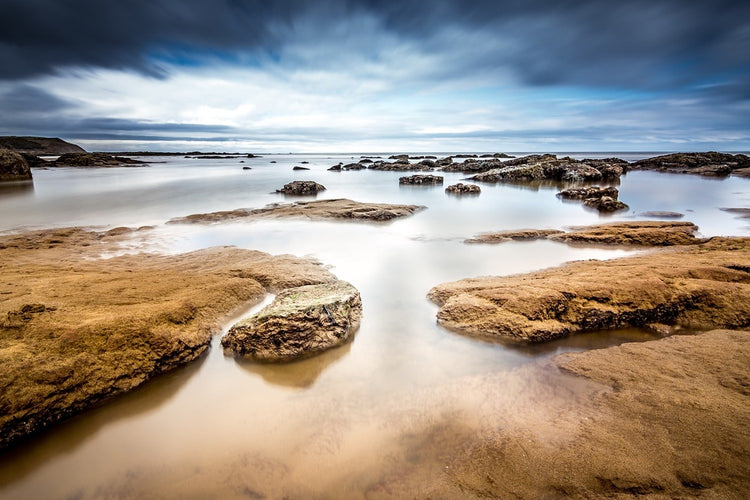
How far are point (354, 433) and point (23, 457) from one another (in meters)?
2.69

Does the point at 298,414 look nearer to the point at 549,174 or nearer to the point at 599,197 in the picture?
the point at 599,197

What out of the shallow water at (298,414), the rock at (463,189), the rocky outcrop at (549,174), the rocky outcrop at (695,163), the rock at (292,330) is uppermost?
the rocky outcrop at (695,163)

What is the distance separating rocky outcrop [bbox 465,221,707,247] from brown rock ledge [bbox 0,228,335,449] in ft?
19.5

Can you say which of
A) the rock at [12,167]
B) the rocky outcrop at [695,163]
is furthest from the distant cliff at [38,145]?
the rocky outcrop at [695,163]

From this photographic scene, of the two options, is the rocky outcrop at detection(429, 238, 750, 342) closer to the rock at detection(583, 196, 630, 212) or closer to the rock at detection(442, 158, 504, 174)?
the rock at detection(583, 196, 630, 212)

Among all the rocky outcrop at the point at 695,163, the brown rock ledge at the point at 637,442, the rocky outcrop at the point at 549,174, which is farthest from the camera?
the rocky outcrop at the point at 695,163

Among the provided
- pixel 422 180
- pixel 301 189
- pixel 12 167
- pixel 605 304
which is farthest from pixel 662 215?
pixel 12 167

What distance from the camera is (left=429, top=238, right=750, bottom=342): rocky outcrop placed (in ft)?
14.5

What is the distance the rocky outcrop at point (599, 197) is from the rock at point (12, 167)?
40.3 m

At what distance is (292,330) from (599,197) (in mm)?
17627

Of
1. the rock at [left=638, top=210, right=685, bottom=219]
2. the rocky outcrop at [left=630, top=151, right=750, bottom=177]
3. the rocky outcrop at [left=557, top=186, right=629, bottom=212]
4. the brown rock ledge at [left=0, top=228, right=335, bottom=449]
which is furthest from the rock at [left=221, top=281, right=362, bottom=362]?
the rocky outcrop at [left=630, top=151, right=750, bottom=177]

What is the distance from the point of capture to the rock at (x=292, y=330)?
4.06 m

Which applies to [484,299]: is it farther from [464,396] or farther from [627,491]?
[627,491]

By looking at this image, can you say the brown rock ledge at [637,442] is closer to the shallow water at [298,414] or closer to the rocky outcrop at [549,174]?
the shallow water at [298,414]
